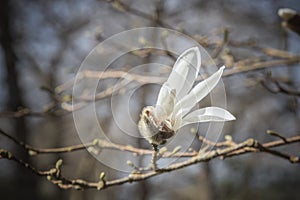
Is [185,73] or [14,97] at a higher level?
[14,97]

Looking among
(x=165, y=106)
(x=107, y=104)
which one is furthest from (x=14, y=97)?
(x=165, y=106)

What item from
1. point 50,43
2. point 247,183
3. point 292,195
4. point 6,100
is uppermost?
point 50,43

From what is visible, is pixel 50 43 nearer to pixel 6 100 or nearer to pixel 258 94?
pixel 6 100

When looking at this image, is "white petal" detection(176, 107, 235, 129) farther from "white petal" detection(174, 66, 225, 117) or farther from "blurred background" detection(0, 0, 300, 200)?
"blurred background" detection(0, 0, 300, 200)

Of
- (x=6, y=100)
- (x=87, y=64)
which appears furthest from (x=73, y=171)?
(x=87, y=64)

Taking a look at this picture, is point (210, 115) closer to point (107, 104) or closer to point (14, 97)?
point (107, 104)

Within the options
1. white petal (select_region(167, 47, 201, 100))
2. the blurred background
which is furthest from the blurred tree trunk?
white petal (select_region(167, 47, 201, 100))

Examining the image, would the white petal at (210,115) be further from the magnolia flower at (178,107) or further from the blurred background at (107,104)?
the blurred background at (107,104)
